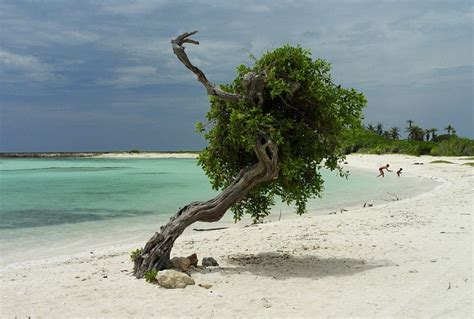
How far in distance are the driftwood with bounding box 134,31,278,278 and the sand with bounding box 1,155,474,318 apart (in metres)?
0.57

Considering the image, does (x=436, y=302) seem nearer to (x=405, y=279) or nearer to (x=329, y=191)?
(x=405, y=279)

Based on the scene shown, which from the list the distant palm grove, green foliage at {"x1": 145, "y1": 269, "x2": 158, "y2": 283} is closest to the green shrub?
the distant palm grove

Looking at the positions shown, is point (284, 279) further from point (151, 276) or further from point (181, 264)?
point (151, 276)

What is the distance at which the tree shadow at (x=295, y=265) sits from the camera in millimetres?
8403

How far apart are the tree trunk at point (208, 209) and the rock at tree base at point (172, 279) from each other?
0.66 metres

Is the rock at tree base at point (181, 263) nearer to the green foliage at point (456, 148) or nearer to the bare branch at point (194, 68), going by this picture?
the bare branch at point (194, 68)

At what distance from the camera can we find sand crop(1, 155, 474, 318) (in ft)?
20.9

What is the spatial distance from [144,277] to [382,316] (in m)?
4.18

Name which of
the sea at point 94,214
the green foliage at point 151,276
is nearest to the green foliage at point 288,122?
the green foliage at point 151,276

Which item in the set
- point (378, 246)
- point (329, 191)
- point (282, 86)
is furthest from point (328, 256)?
point (329, 191)

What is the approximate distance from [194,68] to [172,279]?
152 inches

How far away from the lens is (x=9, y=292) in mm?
7629

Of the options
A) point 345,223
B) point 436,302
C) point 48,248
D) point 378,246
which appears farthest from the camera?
point 345,223

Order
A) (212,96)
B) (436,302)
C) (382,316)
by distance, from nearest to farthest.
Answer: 1. (382,316)
2. (436,302)
3. (212,96)
